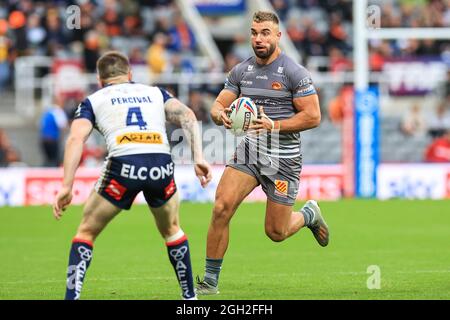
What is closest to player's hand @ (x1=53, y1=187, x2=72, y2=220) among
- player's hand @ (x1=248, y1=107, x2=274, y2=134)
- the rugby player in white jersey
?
the rugby player in white jersey

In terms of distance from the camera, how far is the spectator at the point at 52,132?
24547 millimetres

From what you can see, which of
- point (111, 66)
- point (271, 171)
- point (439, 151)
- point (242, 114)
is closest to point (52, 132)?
point (439, 151)

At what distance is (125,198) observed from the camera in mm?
8953

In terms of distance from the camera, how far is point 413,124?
27312mm

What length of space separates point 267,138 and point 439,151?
51.1 ft

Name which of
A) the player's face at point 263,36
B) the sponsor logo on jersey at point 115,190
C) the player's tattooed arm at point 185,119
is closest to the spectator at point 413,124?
the player's face at point 263,36

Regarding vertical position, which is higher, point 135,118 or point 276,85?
point 276,85

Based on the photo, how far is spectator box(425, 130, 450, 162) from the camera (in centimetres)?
2564

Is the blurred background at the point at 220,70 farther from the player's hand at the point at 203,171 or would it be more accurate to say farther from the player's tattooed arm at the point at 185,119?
the player's hand at the point at 203,171

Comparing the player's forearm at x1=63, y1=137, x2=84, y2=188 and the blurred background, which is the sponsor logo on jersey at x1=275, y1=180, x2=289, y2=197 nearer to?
the player's forearm at x1=63, y1=137, x2=84, y2=188

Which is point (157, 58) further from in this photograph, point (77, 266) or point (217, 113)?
point (77, 266)

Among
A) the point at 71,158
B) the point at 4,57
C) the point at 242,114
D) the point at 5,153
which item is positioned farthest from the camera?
the point at 4,57

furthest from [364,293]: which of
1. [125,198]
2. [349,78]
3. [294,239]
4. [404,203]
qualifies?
[349,78]
